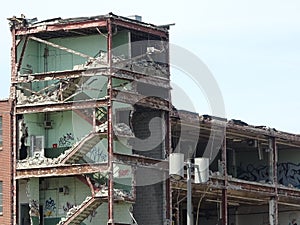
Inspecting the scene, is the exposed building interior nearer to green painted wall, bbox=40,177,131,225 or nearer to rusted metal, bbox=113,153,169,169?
rusted metal, bbox=113,153,169,169

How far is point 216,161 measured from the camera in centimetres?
8088

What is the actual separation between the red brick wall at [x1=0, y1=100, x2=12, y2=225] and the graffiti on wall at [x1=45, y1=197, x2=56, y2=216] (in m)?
2.41

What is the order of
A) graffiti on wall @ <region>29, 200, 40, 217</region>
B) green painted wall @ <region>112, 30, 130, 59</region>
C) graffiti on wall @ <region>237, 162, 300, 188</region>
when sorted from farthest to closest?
graffiti on wall @ <region>237, 162, 300, 188</region> < green painted wall @ <region>112, 30, 130, 59</region> < graffiti on wall @ <region>29, 200, 40, 217</region>

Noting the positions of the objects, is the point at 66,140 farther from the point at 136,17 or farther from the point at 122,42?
the point at 136,17

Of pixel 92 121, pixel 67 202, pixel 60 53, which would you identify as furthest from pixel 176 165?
pixel 60 53

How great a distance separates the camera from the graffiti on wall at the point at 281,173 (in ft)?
282

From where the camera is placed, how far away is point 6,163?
6825cm

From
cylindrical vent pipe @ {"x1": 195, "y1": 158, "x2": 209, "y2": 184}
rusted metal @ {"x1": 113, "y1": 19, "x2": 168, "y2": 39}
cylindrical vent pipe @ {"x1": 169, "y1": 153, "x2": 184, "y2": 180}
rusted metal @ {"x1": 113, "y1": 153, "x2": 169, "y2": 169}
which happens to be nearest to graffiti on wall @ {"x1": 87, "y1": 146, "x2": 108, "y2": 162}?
rusted metal @ {"x1": 113, "y1": 153, "x2": 169, "y2": 169}

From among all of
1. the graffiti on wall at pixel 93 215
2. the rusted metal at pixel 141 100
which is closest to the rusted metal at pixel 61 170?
the graffiti on wall at pixel 93 215

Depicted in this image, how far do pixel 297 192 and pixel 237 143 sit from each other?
19.6 feet

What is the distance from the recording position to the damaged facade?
66312 mm

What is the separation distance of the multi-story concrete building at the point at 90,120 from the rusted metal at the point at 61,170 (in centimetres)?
6

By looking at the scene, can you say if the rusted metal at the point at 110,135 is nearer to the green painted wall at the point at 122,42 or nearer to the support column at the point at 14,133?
the green painted wall at the point at 122,42

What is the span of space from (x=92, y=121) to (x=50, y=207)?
20.5 ft
